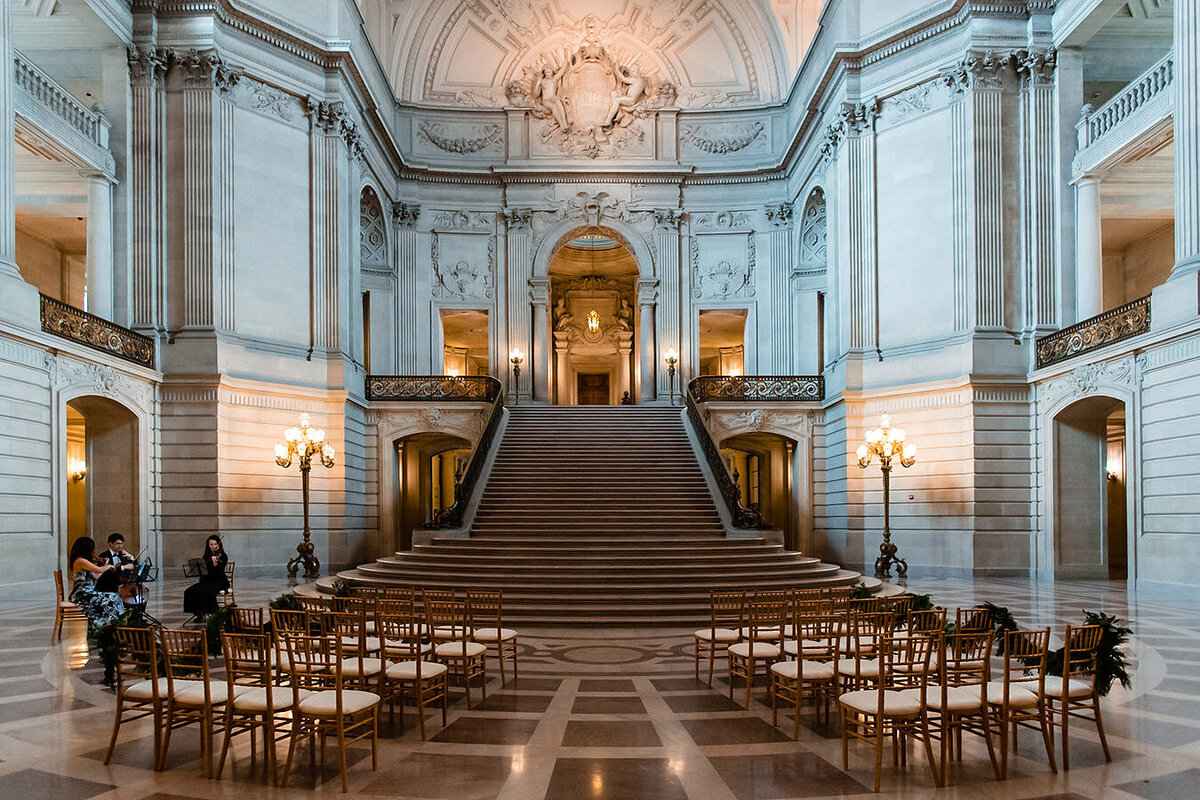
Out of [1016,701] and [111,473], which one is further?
[111,473]

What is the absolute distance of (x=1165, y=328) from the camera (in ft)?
45.7

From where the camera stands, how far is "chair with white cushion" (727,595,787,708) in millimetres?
7117

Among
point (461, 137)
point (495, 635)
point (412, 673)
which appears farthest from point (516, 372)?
point (412, 673)

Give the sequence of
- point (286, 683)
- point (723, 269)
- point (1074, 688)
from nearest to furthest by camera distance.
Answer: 1. point (1074, 688)
2. point (286, 683)
3. point (723, 269)

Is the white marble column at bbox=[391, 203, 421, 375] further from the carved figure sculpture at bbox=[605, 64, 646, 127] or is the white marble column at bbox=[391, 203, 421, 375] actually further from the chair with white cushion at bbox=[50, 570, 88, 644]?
the chair with white cushion at bbox=[50, 570, 88, 644]

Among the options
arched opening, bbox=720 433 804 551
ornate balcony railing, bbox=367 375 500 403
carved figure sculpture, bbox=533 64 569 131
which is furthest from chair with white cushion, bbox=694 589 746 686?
carved figure sculpture, bbox=533 64 569 131

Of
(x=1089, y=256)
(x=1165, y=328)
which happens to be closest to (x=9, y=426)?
(x=1165, y=328)

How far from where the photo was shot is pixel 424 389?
22.8m

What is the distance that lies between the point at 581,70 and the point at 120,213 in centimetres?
1508

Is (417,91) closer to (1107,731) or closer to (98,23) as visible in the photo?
(98,23)

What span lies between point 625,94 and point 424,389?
1201cm

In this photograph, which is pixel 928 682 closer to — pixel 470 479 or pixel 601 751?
pixel 601 751

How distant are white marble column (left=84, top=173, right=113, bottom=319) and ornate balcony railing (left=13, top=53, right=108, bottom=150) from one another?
2.66 ft

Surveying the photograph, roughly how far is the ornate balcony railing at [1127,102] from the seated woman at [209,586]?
1629 cm
